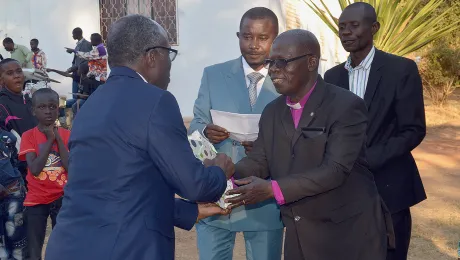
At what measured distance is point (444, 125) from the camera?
628 inches

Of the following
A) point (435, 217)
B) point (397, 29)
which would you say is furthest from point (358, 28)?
point (397, 29)

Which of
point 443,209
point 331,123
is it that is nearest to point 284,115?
point 331,123

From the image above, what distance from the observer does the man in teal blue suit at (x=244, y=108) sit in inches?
141

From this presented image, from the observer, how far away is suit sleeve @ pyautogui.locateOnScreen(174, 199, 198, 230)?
9.08 ft

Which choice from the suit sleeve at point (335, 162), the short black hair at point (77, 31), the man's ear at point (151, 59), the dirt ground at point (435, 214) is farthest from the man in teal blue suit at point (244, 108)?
the short black hair at point (77, 31)

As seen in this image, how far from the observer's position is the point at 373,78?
12.0 ft

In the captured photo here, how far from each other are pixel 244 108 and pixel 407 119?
3.28 ft

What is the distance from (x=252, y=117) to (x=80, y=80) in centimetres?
978

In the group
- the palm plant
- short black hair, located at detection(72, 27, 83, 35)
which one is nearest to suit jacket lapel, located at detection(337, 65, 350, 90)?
the palm plant

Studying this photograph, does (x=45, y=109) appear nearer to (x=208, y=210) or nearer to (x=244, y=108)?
(x=244, y=108)

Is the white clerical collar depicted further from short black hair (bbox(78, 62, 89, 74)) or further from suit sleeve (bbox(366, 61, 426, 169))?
short black hair (bbox(78, 62, 89, 74))

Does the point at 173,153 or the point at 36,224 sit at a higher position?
the point at 173,153

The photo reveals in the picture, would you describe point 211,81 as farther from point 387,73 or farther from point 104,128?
point 104,128

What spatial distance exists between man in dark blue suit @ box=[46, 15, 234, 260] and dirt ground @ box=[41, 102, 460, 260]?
137 inches
